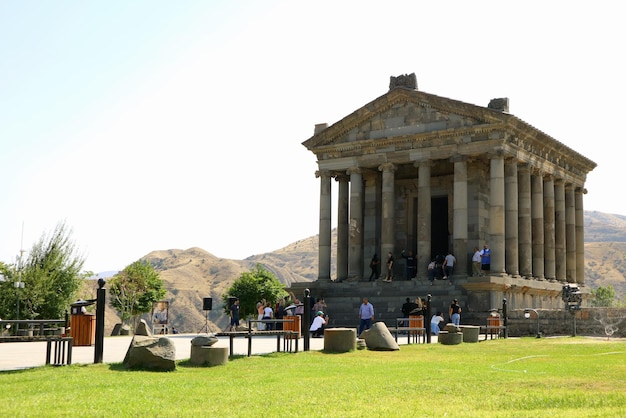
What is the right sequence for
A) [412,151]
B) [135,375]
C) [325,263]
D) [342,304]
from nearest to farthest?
[135,375], [342,304], [412,151], [325,263]

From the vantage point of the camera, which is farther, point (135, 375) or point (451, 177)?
point (451, 177)

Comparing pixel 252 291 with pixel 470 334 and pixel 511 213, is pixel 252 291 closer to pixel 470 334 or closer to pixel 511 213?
pixel 511 213

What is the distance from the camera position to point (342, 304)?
119 feet

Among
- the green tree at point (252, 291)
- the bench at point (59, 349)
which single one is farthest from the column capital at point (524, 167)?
the green tree at point (252, 291)

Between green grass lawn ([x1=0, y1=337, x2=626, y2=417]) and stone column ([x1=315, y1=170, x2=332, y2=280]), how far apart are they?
2338 centimetres

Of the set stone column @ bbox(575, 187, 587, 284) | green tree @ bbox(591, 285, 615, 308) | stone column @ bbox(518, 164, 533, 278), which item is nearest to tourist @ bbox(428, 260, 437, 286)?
stone column @ bbox(518, 164, 533, 278)

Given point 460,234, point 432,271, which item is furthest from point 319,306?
point 460,234

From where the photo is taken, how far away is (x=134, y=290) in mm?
66750

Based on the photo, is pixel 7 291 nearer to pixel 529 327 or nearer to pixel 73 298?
pixel 73 298

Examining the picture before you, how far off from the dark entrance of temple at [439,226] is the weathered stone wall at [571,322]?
11858mm

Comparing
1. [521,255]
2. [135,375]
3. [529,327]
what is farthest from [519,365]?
[521,255]

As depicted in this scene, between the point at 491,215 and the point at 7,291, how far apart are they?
1006 inches

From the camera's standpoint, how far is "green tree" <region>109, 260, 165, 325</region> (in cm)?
6494

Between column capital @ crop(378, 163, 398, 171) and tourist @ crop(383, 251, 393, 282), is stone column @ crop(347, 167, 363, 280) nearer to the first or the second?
column capital @ crop(378, 163, 398, 171)
